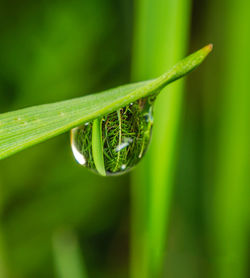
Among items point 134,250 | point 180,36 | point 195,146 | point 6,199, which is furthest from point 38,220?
point 180,36

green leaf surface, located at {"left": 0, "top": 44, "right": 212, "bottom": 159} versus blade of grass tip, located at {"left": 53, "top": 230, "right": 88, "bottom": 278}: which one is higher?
green leaf surface, located at {"left": 0, "top": 44, "right": 212, "bottom": 159}

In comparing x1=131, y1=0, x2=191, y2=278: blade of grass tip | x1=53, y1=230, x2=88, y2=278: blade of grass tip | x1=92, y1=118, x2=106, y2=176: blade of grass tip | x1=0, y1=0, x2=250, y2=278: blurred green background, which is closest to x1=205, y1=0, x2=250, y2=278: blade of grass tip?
x1=0, y1=0, x2=250, y2=278: blurred green background

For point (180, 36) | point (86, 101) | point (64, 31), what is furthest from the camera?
point (64, 31)

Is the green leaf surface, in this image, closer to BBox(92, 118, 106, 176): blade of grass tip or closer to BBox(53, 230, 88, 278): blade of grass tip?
BBox(92, 118, 106, 176): blade of grass tip

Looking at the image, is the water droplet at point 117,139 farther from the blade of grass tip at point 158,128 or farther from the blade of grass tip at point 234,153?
the blade of grass tip at point 234,153

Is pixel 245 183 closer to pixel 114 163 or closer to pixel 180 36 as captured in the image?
pixel 180 36

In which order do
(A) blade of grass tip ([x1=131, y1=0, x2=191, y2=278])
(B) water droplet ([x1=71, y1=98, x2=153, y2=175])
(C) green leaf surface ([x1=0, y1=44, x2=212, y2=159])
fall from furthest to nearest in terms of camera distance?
(A) blade of grass tip ([x1=131, y1=0, x2=191, y2=278]) → (B) water droplet ([x1=71, y1=98, x2=153, y2=175]) → (C) green leaf surface ([x1=0, y1=44, x2=212, y2=159])
